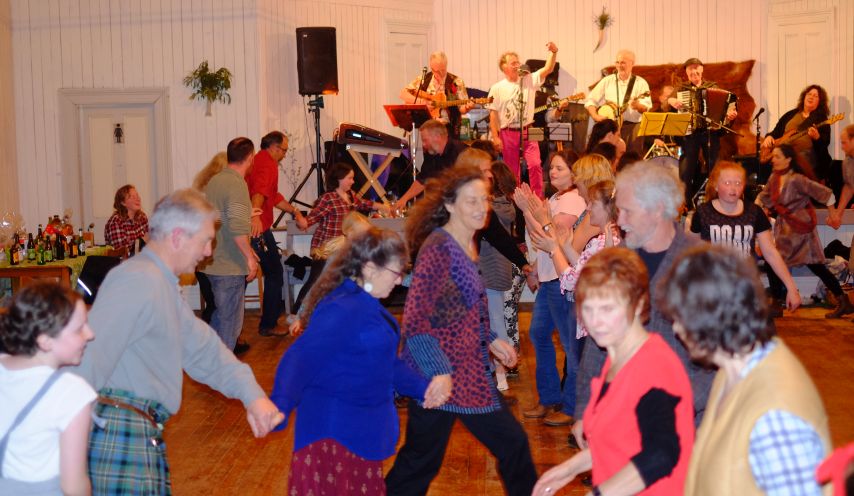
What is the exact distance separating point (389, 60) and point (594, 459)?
1149 cm

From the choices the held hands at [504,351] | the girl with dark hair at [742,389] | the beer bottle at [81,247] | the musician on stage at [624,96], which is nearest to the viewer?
the girl with dark hair at [742,389]

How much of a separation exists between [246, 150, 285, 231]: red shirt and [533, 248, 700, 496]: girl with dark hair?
20.9 ft

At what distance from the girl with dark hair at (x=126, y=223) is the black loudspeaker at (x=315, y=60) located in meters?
3.15

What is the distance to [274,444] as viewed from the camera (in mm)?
5773

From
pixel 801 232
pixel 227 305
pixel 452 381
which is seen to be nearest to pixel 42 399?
pixel 452 381

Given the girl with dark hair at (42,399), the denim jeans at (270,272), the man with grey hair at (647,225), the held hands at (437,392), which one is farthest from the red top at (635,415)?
the denim jeans at (270,272)

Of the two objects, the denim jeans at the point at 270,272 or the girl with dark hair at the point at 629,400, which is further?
the denim jeans at the point at 270,272

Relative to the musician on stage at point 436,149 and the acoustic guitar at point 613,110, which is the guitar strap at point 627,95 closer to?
the acoustic guitar at point 613,110

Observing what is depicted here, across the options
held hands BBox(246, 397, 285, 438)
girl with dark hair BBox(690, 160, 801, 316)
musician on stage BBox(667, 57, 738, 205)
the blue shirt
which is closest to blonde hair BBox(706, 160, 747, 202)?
girl with dark hair BBox(690, 160, 801, 316)

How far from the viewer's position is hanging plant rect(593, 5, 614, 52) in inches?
559

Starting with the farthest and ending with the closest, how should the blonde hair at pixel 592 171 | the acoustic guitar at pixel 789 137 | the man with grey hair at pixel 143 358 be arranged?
the acoustic guitar at pixel 789 137 < the blonde hair at pixel 592 171 < the man with grey hair at pixel 143 358

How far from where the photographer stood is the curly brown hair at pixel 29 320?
262 centimetres

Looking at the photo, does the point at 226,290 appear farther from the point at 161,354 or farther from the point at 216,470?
the point at 161,354

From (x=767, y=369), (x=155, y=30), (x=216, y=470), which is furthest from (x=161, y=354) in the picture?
(x=155, y=30)
